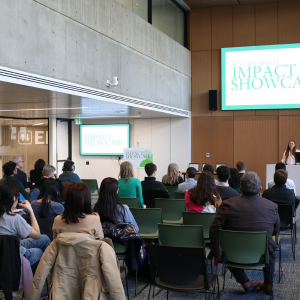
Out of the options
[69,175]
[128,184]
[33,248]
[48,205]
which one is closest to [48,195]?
[48,205]

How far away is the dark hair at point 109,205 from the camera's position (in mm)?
3598

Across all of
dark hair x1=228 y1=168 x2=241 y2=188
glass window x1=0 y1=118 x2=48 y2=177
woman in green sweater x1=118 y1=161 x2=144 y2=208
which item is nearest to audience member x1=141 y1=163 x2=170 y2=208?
woman in green sweater x1=118 y1=161 x2=144 y2=208

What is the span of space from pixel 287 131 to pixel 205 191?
850 cm

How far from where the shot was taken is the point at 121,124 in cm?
1347

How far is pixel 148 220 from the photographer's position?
15.6ft

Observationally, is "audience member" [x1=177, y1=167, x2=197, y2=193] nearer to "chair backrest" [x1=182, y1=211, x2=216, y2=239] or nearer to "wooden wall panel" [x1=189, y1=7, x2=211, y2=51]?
"chair backrest" [x1=182, y1=211, x2=216, y2=239]

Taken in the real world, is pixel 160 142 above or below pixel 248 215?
above

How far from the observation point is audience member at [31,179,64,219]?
4.31 meters

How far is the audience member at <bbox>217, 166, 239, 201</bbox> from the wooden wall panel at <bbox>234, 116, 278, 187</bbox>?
771 centimetres

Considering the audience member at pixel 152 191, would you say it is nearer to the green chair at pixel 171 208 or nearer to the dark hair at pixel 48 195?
the green chair at pixel 171 208

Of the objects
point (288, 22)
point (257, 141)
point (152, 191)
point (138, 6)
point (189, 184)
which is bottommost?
point (152, 191)

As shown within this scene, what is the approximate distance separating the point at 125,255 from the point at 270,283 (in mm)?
1462

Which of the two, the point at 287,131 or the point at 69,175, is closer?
the point at 69,175

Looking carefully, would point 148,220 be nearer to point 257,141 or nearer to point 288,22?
point 257,141
